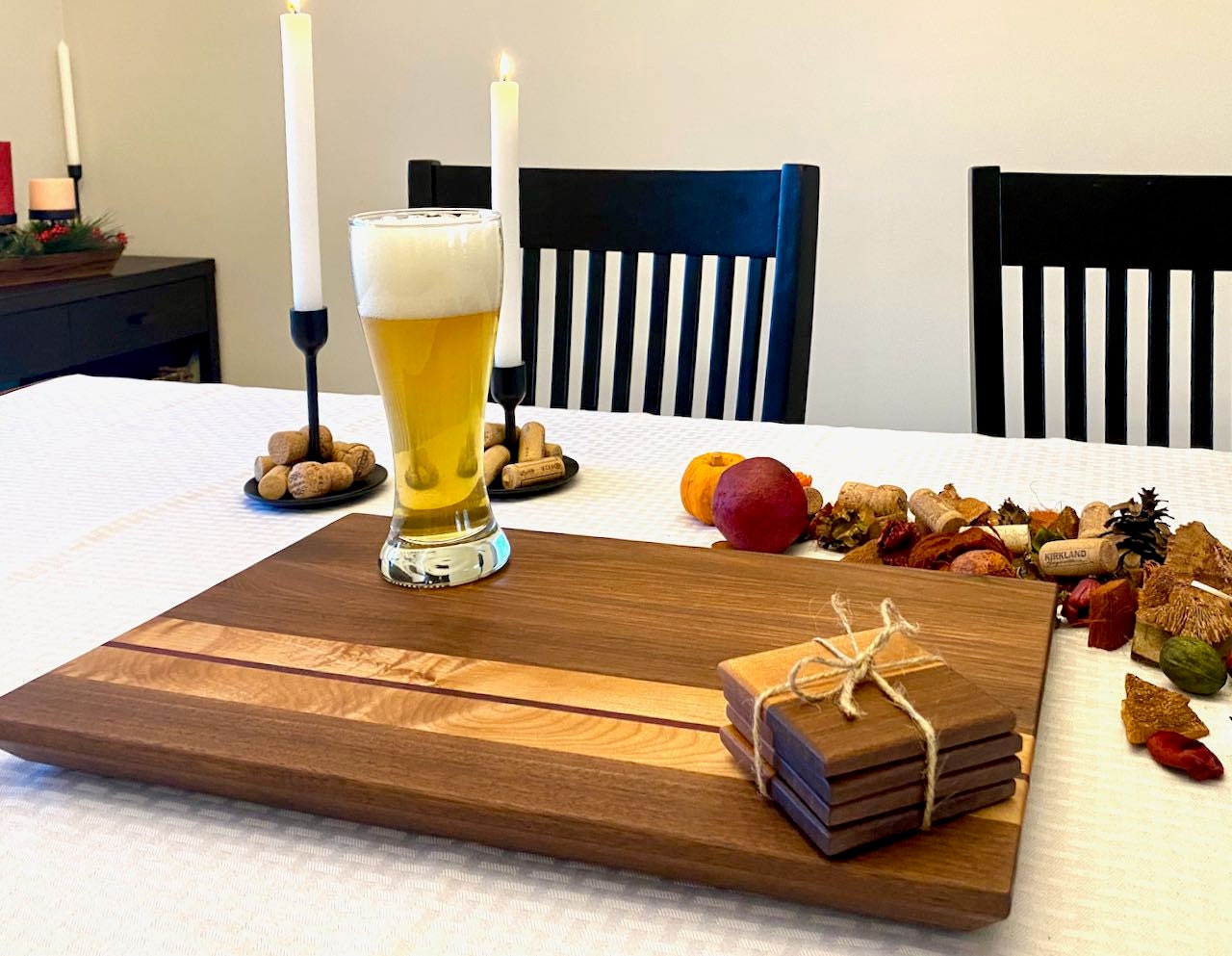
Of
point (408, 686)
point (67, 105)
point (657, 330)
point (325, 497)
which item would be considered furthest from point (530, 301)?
point (67, 105)

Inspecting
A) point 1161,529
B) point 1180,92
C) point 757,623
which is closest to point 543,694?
point 757,623

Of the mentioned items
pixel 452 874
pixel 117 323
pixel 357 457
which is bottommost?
pixel 452 874

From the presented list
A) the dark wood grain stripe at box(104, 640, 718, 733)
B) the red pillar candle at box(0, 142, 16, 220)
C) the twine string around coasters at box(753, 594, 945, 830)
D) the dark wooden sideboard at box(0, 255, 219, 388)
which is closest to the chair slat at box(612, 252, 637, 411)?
the dark wood grain stripe at box(104, 640, 718, 733)

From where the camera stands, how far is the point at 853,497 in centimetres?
86

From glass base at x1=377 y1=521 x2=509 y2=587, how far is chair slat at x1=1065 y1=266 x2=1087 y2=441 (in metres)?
0.78

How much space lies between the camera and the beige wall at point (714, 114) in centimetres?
224

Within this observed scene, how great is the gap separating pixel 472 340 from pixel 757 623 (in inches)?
9.3

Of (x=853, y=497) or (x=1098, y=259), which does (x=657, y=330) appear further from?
(x=853, y=497)

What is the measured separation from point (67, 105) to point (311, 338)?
239cm

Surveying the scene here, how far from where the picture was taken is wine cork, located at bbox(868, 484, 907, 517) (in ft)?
2.77

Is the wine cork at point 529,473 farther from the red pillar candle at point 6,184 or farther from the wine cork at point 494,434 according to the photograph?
the red pillar candle at point 6,184

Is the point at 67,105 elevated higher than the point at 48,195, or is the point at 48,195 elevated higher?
the point at 67,105

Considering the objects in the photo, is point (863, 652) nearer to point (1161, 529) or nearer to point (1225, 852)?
point (1225, 852)

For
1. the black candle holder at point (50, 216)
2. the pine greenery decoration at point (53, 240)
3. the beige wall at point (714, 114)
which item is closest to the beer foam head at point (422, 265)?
the beige wall at point (714, 114)
